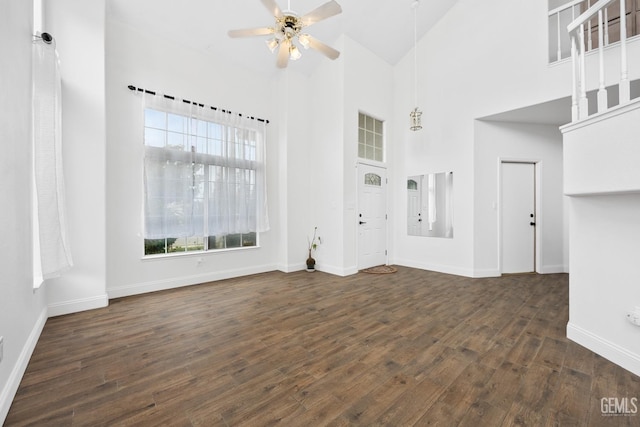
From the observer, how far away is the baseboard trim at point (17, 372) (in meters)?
1.47

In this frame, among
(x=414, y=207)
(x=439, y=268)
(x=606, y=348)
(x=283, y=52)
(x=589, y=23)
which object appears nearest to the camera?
(x=606, y=348)

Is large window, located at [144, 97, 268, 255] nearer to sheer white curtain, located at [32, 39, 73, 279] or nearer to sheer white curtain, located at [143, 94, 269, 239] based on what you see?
sheer white curtain, located at [143, 94, 269, 239]

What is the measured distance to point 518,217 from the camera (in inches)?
195

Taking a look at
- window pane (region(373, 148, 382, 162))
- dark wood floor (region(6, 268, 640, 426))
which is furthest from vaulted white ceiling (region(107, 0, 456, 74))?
dark wood floor (region(6, 268, 640, 426))

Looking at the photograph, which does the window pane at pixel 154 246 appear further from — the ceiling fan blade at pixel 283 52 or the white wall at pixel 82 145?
the ceiling fan blade at pixel 283 52

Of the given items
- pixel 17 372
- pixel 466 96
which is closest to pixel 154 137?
pixel 17 372

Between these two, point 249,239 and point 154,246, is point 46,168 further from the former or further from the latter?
point 249,239

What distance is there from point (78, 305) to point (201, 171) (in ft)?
7.43

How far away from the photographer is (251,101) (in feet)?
16.1

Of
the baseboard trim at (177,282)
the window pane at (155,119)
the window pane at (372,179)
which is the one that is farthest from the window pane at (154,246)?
the window pane at (372,179)

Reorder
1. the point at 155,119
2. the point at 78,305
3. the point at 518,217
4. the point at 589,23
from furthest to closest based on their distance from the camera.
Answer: the point at 518,217, the point at 155,119, the point at 589,23, the point at 78,305

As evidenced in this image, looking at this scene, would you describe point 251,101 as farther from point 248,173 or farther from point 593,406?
point 593,406

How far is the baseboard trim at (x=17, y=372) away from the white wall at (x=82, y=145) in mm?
592


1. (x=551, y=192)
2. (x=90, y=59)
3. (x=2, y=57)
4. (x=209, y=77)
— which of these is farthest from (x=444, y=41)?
(x=2, y=57)
